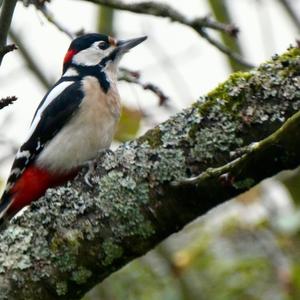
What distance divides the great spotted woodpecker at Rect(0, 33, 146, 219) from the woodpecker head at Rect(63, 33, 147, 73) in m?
0.38

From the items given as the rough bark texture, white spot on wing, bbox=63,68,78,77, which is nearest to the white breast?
white spot on wing, bbox=63,68,78,77

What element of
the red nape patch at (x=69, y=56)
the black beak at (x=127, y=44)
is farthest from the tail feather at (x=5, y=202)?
the black beak at (x=127, y=44)

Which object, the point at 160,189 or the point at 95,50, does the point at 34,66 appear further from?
the point at 160,189

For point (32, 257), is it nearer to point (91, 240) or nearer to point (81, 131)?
point (91, 240)

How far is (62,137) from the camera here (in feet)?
12.9

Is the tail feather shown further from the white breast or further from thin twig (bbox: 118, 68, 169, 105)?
thin twig (bbox: 118, 68, 169, 105)

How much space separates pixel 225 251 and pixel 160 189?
3.11 metres

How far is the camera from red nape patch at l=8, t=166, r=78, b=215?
3854 millimetres

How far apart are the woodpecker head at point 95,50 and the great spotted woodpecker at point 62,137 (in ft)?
1.25

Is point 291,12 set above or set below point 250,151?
below

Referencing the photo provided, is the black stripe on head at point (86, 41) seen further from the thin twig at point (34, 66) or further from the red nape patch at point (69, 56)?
the thin twig at point (34, 66)

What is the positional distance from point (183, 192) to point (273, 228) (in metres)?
2.33

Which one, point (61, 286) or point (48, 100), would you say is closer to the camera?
point (61, 286)

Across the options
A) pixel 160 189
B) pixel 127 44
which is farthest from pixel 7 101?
pixel 127 44
